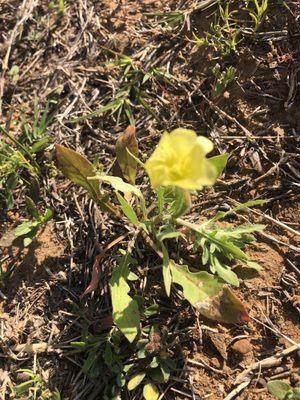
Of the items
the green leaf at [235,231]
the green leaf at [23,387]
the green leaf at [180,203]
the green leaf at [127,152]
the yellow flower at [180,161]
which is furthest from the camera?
the green leaf at [127,152]

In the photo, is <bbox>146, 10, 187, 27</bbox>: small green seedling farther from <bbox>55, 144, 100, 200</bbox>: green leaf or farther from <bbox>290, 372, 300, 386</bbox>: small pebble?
<bbox>290, 372, 300, 386</bbox>: small pebble

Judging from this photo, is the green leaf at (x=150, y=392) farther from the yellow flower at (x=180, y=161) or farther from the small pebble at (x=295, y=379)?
the yellow flower at (x=180, y=161)

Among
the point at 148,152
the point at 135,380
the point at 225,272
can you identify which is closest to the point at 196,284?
the point at 225,272

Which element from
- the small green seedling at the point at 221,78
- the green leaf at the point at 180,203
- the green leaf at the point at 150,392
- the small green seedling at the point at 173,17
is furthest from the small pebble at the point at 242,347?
the small green seedling at the point at 173,17

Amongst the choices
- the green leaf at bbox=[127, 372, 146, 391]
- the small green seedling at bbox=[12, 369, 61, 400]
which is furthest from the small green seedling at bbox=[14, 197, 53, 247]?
the green leaf at bbox=[127, 372, 146, 391]

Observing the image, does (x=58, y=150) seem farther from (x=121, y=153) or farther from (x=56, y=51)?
(x=56, y=51)

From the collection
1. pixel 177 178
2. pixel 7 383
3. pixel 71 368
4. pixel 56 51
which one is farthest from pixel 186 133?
pixel 56 51
